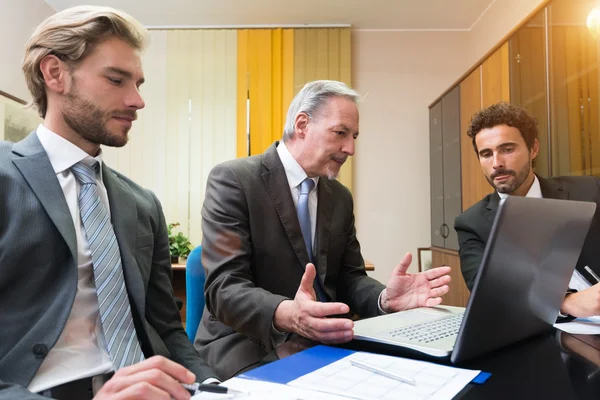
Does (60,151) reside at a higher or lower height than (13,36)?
lower

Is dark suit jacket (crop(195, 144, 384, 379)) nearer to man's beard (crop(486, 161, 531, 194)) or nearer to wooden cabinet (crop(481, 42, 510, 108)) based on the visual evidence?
man's beard (crop(486, 161, 531, 194))

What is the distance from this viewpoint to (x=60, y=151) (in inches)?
44.3

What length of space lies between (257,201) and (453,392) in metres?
1.01

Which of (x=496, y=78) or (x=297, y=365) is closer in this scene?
(x=297, y=365)

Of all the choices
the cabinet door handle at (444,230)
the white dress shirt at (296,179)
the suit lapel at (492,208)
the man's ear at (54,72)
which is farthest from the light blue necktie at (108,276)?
the cabinet door handle at (444,230)

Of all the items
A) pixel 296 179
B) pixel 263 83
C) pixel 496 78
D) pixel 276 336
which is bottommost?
pixel 276 336

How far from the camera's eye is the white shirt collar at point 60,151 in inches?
43.8

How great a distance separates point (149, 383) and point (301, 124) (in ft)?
4.48

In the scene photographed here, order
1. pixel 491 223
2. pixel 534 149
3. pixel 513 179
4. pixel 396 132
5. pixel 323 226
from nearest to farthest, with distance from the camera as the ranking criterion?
pixel 323 226 → pixel 491 223 → pixel 513 179 → pixel 534 149 → pixel 396 132

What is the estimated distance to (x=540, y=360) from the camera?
3.15ft

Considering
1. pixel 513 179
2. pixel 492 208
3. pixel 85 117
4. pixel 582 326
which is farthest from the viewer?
pixel 513 179

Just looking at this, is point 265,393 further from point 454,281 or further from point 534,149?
point 454,281

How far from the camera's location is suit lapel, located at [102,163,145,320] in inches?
45.3

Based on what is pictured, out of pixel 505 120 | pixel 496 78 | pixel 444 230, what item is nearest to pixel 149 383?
pixel 505 120
